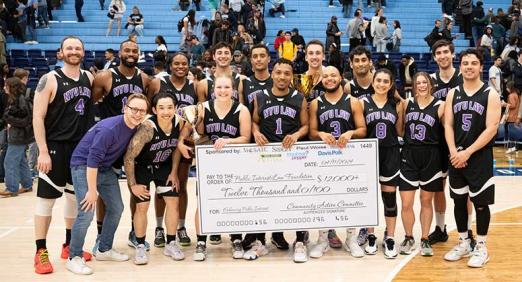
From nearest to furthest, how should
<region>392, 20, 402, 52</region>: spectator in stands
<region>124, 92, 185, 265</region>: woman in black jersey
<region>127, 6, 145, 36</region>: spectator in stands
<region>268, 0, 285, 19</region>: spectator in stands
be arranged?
<region>124, 92, 185, 265</region>: woman in black jersey → <region>392, 20, 402, 52</region>: spectator in stands → <region>127, 6, 145, 36</region>: spectator in stands → <region>268, 0, 285, 19</region>: spectator in stands

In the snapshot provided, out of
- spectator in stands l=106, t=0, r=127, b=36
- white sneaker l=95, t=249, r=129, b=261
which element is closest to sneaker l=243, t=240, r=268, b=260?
white sneaker l=95, t=249, r=129, b=261

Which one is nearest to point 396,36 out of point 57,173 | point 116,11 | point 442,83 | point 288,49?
point 288,49

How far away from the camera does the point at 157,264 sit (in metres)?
6.55

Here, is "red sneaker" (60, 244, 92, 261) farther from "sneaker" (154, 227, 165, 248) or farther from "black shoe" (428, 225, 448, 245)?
"black shoe" (428, 225, 448, 245)

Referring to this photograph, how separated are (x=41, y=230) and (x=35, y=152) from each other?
4880 millimetres

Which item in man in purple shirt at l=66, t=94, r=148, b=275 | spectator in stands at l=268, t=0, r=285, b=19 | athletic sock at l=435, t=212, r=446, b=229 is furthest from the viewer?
spectator in stands at l=268, t=0, r=285, b=19

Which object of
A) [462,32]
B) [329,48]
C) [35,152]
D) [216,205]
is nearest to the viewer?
[216,205]

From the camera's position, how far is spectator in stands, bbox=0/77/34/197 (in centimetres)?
945

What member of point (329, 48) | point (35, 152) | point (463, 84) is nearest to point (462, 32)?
point (329, 48)

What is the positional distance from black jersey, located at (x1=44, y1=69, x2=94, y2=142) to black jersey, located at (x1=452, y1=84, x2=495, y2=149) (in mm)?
3188

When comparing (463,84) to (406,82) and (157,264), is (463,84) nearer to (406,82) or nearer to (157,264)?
(157,264)

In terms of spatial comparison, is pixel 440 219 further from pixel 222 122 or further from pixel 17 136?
pixel 17 136

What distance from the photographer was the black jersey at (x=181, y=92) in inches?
275

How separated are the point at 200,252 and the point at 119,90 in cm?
165
